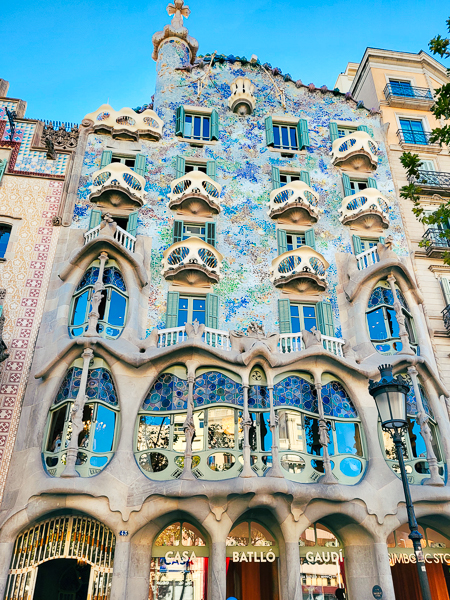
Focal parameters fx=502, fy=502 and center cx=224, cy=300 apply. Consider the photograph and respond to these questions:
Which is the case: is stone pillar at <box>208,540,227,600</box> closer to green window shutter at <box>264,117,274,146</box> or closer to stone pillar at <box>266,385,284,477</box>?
stone pillar at <box>266,385,284,477</box>

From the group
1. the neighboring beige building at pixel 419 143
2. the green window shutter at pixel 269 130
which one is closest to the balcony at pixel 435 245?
the neighboring beige building at pixel 419 143

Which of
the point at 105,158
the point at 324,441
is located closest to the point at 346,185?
the point at 105,158

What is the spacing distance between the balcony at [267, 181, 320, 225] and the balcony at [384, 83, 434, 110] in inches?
345

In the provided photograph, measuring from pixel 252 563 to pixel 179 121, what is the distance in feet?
59.5

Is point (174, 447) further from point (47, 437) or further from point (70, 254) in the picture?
point (70, 254)

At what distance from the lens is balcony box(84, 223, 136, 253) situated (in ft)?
59.2

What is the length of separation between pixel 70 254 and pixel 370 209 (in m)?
12.1

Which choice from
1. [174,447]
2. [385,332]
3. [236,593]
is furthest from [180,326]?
[236,593]

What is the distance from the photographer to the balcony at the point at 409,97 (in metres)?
25.6

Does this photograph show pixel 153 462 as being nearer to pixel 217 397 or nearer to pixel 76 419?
pixel 76 419

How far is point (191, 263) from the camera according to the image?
18141 mm

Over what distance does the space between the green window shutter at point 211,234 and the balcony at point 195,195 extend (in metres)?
0.59

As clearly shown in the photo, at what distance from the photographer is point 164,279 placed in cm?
1864

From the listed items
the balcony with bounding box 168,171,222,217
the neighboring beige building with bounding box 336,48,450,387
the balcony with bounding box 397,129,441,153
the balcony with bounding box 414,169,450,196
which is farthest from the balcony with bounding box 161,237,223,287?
the balcony with bounding box 397,129,441,153
